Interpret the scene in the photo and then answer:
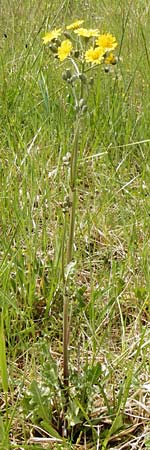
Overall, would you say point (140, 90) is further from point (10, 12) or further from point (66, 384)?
point (66, 384)

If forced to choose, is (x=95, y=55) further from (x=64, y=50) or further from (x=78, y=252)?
(x=78, y=252)

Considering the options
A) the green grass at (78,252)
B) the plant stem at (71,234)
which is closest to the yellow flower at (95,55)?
the plant stem at (71,234)

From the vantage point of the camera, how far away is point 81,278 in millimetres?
1517

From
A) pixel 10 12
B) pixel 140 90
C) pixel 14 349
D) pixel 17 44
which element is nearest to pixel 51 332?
pixel 14 349

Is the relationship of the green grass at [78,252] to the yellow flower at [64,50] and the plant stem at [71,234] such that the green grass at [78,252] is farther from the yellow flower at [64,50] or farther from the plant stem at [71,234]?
the yellow flower at [64,50]

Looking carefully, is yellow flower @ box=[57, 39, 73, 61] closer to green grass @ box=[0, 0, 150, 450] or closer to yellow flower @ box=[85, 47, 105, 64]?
yellow flower @ box=[85, 47, 105, 64]

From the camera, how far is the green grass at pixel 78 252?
3.60ft

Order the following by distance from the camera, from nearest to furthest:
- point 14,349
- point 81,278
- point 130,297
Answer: point 14,349 < point 130,297 < point 81,278

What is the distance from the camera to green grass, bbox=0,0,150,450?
3.60 feet

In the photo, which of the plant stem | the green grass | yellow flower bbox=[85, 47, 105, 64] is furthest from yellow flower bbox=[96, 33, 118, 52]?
the green grass

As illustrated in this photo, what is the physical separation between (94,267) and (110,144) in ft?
1.67

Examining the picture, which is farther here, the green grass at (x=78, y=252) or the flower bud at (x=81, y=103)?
the green grass at (x=78, y=252)

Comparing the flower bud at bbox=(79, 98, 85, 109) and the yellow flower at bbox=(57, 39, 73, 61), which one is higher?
the yellow flower at bbox=(57, 39, 73, 61)

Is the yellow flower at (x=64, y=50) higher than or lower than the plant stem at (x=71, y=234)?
higher
